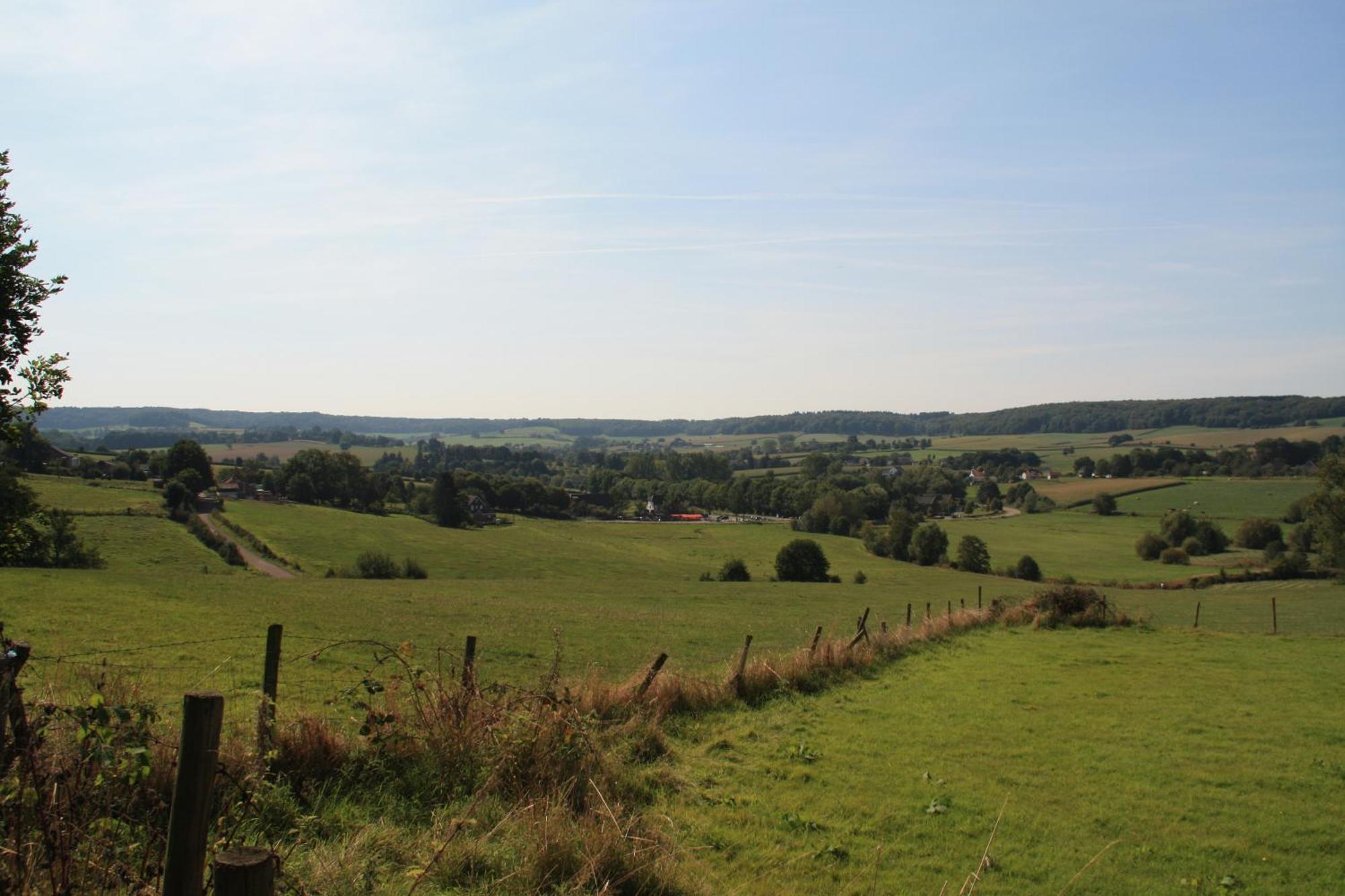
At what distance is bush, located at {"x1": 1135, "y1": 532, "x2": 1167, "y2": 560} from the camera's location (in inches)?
3088

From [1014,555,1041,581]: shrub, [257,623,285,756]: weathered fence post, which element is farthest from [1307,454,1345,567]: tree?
[257,623,285,756]: weathered fence post

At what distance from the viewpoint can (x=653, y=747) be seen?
9.77m

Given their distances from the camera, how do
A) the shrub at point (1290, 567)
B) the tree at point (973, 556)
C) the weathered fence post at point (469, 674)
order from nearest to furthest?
the weathered fence post at point (469, 674), the shrub at point (1290, 567), the tree at point (973, 556)

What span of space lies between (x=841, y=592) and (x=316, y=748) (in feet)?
166

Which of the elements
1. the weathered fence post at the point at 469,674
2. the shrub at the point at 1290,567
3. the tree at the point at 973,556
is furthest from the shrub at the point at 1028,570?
the weathered fence post at the point at 469,674

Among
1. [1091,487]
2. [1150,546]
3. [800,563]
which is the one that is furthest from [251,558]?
[1091,487]

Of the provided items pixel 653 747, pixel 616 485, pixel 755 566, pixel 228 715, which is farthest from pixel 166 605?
pixel 616 485

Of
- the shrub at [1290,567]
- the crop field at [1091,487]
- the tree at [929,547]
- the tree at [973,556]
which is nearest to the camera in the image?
the shrub at [1290,567]

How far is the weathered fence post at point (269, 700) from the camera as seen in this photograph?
6477 mm

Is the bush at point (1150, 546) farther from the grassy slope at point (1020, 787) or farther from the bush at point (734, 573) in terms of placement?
the grassy slope at point (1020, 787)

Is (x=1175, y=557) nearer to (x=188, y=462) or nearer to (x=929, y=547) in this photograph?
(x=929, y=547)

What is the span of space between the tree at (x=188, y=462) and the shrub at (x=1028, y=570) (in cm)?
7738

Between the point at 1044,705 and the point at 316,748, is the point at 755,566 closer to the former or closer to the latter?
the point at 1044,705

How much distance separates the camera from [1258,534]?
7775 cm
